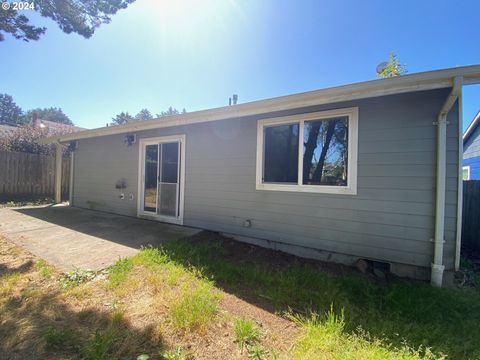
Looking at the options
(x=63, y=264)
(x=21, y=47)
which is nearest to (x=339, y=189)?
(x=63, y=264)

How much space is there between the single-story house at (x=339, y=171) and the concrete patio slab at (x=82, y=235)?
93 centimetres

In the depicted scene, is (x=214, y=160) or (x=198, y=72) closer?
(x=214, y=160)

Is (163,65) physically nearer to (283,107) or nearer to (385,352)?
(283,107)

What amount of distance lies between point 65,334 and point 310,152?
3575 mm

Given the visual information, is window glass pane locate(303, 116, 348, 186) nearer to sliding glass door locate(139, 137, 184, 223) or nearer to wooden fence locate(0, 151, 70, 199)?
sliding glass door locate(139, 137, 184, 223)

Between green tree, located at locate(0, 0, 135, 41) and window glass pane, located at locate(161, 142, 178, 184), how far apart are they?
3.68 metres

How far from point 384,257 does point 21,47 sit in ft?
31.9

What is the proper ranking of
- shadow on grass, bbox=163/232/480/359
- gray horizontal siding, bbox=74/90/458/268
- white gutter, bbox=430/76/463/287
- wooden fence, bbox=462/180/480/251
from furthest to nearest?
1. wooden fence, bbox=462/180/480/251
2. gray horizontal siding, bbox=74/90/458/268
3. white gutter, bbox=430/76/463/287
4. shadow on grass, bbox=163/232/480/359

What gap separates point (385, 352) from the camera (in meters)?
1.73

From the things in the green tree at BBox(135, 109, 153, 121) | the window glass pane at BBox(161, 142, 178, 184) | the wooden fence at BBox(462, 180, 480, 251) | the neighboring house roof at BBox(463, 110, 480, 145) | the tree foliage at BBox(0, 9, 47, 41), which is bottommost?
the wooden fence at BBox(462, 180, 480, 251)

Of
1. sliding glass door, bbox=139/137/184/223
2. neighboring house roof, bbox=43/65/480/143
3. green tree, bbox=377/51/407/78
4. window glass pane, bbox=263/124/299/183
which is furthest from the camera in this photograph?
green tree, bbox=377/51/407/78

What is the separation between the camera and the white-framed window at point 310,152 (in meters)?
3.57

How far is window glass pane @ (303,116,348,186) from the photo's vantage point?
3643mm

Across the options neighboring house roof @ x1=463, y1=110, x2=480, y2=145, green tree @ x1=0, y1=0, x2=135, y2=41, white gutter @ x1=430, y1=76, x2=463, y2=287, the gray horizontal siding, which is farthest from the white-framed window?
neighboring house roof @ x1=463, y1=110, x2=480, y2=145
